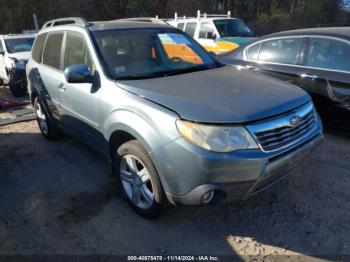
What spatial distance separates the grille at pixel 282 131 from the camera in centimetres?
267

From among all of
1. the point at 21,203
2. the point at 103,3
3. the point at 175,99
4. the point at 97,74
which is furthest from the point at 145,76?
the point at 103,3

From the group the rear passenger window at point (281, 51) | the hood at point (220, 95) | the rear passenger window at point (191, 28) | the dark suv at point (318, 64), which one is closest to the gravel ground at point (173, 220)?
the dark suv at point (318, 64)

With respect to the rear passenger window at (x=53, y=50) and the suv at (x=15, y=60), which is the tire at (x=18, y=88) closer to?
the suv at (x=15, y=60)

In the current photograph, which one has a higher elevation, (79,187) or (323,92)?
(323,92)

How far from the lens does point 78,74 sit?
342cm

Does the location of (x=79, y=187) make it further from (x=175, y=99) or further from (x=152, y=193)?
(x=175, y=99)

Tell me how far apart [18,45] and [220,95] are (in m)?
9.28

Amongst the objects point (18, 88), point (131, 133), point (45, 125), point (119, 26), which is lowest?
point (18, 88)

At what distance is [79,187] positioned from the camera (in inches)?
157

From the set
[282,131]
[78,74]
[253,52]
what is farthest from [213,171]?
[253,52]

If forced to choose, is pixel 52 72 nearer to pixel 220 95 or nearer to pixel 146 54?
pixel 146 54

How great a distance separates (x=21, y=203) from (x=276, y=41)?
440 cm

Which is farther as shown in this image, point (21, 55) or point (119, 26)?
point (21, 55)

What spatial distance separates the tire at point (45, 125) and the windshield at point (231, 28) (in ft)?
22.4
